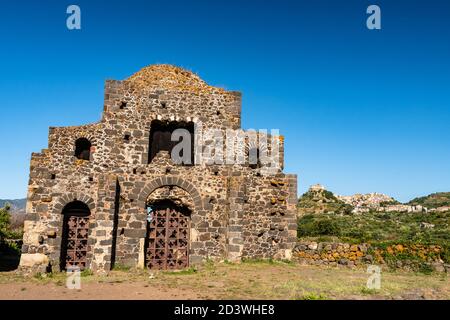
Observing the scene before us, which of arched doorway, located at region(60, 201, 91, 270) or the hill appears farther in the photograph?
the hill

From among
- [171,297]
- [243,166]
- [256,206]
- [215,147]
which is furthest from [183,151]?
[171,297]

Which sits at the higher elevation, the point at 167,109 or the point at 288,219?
the point at 167,109

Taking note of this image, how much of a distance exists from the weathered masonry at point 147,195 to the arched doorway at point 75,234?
0.04 metres

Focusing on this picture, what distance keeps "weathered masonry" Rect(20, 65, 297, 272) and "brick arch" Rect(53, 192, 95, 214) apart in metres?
0.04

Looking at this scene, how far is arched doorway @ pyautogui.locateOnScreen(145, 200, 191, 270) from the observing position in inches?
629

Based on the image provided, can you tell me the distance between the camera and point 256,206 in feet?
56.0

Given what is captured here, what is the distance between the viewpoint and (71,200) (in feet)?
51.7

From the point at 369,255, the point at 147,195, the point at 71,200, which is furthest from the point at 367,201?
the point at 71,200

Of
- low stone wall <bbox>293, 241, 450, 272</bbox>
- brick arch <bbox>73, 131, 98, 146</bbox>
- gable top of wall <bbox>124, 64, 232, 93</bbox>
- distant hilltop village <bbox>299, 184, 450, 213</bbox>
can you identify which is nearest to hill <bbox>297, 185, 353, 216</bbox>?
distant hilltop village <bbox>299, 184, 450, 213</bbox>

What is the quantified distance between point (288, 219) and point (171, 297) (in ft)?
28.6

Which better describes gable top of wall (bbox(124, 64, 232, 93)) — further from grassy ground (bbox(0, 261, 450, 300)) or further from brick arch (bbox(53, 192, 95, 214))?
grassy ground (bbox(0, 261, 450, 300))

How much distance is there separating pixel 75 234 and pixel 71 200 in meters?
1.41
